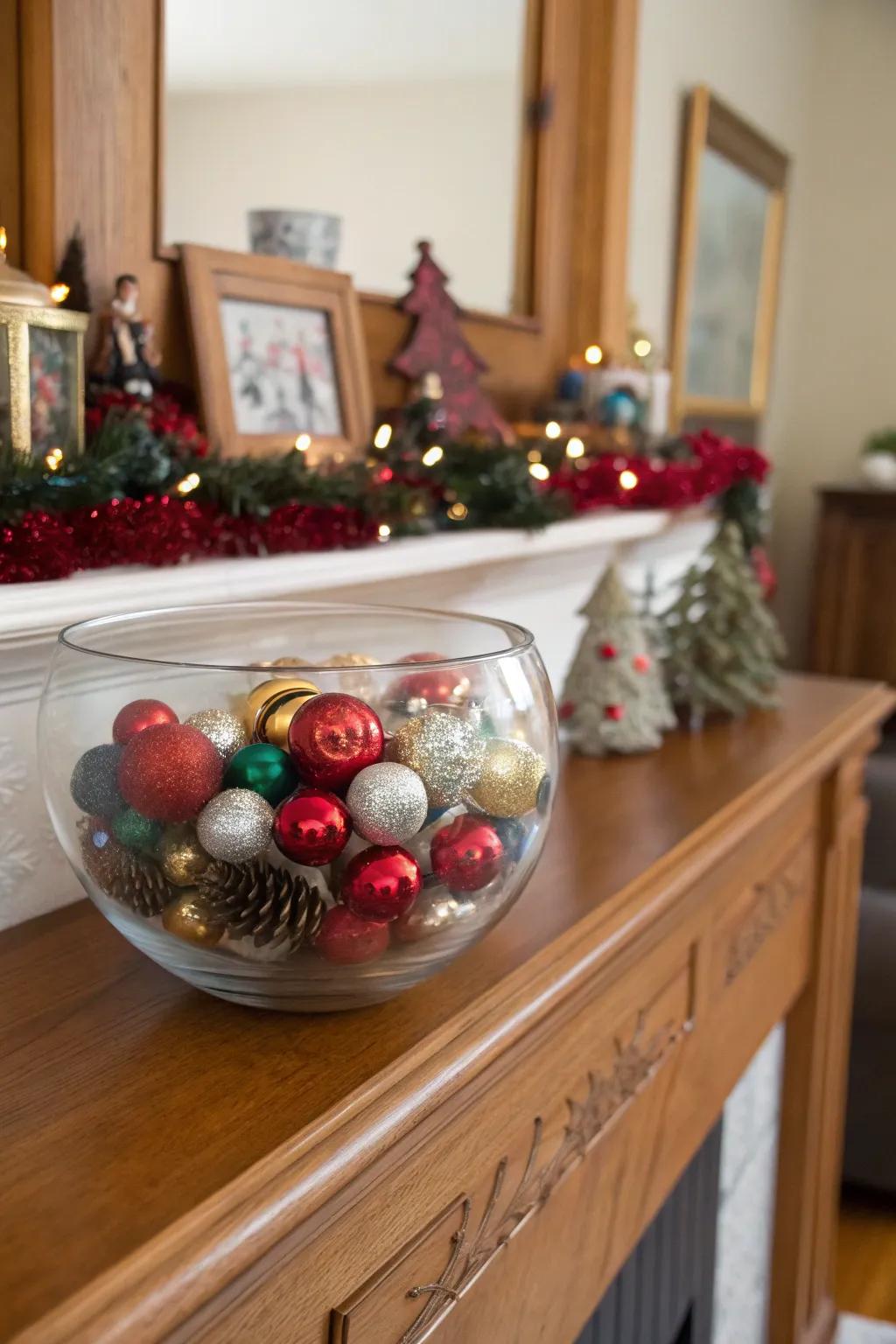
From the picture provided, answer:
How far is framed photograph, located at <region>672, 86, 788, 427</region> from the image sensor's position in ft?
7.61

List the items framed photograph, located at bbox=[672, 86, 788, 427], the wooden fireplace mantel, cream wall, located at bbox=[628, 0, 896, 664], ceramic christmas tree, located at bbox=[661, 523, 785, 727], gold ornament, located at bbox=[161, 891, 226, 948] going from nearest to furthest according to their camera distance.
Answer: the wooden fireplace mantel < gold ornament, located at bbox=[161, 891, 226, 948] < ceramic christmas tree, located at bbox=[661, 523, 785, 727] < framed photograph, located at bbox=[672, 86, 788, 427] < cream wall, located at bbox=[628, 0, 896, 664]

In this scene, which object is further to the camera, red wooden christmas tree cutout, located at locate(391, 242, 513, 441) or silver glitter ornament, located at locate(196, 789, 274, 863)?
red wooden christmas tree cutout, located at locate(391, 242, 513, 441)

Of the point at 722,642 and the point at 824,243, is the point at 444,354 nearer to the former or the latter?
the point at 722,642

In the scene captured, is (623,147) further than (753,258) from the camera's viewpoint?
No

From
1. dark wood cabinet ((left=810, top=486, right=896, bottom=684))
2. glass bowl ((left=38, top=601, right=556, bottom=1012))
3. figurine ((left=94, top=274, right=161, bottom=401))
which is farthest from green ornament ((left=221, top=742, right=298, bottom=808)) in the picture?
dark wood cabinet ((left=810, top=486, right=896, bottom=684))

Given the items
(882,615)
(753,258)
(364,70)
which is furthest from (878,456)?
(364,70)

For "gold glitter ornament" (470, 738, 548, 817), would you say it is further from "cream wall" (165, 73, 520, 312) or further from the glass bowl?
"cream wall" (165, 73, 520, 312)

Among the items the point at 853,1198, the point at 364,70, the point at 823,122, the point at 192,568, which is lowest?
the point at 853,1198

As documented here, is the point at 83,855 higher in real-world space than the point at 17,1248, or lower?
higher

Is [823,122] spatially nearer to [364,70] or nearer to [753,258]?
[753,258]

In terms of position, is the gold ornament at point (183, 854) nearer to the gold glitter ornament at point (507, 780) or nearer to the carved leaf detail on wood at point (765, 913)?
the gold glitter ornament at point (507, 780)

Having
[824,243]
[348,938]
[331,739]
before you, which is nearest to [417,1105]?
[348,938]

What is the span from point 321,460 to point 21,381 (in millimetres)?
348

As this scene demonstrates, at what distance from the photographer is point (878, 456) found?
3.12m
